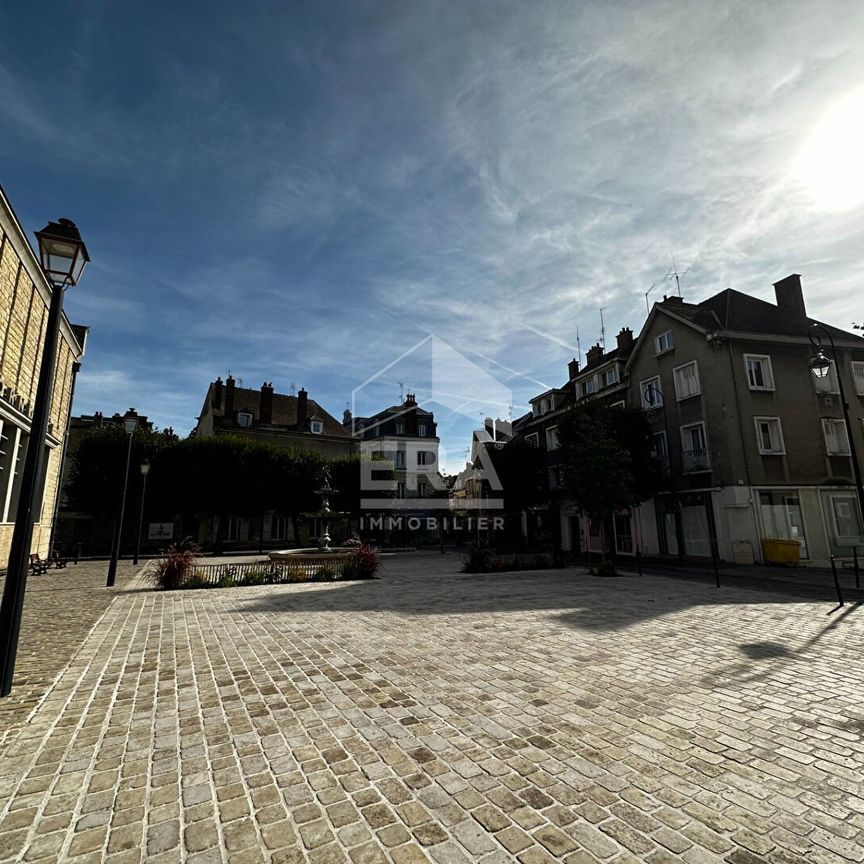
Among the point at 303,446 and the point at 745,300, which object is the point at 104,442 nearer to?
the point at 303,446

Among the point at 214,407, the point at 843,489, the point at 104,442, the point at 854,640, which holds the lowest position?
the point at 854,640

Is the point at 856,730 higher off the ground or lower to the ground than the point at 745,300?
lower

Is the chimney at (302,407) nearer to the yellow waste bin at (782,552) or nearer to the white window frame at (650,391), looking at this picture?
the white window frame at (650,391)

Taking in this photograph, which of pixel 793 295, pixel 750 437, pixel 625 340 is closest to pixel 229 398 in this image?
pixel 625 340

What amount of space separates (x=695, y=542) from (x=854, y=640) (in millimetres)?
17027

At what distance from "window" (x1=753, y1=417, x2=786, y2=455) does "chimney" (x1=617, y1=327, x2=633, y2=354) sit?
10950mm

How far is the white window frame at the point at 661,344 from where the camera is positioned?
25375mm

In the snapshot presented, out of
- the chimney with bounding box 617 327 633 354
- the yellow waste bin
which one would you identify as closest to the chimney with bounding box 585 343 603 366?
the chimney with bounding box 617 327 633 354

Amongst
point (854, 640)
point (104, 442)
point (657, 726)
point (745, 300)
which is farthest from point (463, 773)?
point (104, 442)

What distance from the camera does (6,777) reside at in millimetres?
3438

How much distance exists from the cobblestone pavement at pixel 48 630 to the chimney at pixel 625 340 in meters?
30.2

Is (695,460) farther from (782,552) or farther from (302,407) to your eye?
(302,407)

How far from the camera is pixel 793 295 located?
2622cm

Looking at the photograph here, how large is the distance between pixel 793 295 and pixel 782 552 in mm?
15583
